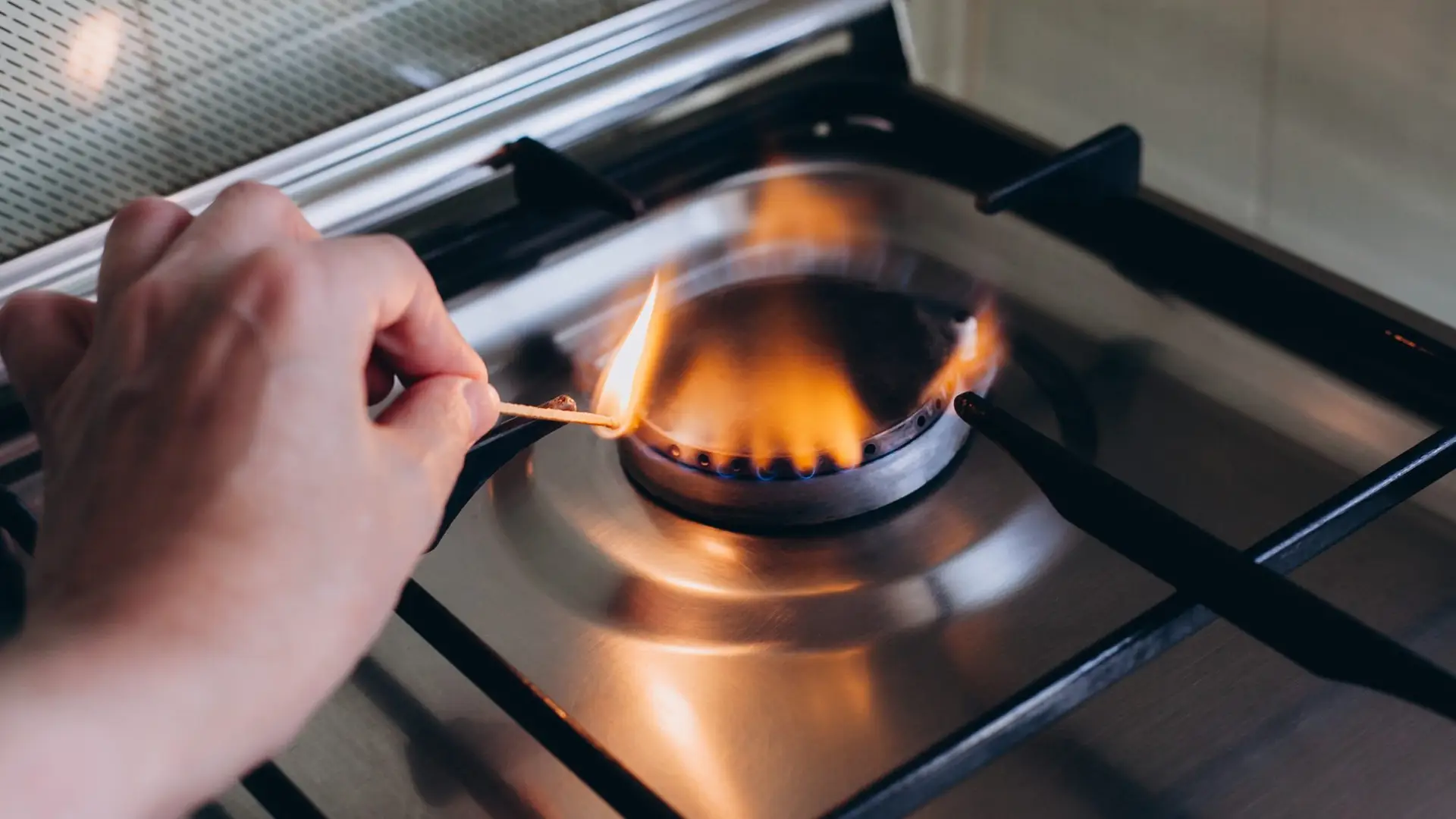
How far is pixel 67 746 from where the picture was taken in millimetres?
319

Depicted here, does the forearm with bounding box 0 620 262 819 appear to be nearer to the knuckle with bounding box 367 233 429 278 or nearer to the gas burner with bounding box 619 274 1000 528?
the knuckle with bounding box 367 233 429 278

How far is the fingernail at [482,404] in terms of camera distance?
449 millimetres

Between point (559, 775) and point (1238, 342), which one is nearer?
point (559, 775)

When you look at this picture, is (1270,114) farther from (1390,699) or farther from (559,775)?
(559,775)

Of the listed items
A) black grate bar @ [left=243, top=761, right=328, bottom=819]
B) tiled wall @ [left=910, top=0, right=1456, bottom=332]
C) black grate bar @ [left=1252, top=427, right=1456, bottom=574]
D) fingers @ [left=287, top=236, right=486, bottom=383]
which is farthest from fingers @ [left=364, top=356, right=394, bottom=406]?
tiled wall @ [left=910, top=0, right=1456, bottom=332]

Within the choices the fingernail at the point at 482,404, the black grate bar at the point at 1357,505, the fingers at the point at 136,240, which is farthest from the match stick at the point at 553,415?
the black grate bar at the point at 1357,505

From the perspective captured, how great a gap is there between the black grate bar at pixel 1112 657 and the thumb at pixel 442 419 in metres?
0.15

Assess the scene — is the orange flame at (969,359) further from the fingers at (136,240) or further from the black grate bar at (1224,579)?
the fingers at (136,240)

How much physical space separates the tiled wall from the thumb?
1.60 feet

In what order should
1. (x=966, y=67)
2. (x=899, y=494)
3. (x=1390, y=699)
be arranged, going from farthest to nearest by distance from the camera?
(x=966, y=67) → (x=899, y=494) → (x=1390, y=699)

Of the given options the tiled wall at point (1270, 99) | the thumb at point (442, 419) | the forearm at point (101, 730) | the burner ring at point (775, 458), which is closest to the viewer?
the forearm at point (101, 730)

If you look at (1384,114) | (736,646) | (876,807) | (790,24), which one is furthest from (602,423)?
(1384,114)

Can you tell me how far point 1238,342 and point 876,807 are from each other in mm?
324

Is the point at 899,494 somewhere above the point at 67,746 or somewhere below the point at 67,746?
below
